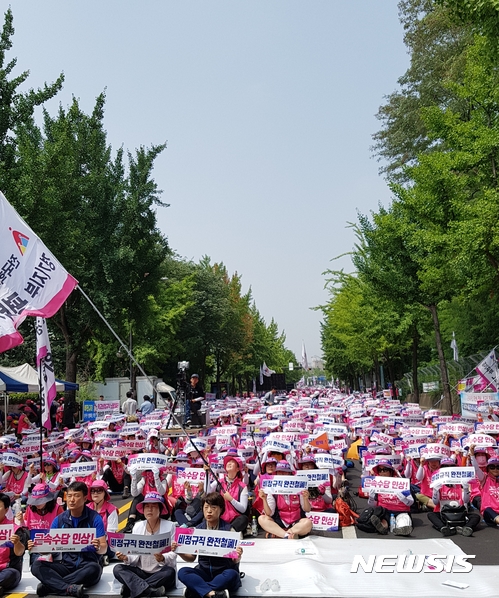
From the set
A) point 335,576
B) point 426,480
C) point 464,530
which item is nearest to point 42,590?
point 335,576

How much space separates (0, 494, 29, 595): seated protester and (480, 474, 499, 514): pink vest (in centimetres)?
647

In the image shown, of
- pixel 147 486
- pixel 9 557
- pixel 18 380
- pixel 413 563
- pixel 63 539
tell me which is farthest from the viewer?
pixel 18 380

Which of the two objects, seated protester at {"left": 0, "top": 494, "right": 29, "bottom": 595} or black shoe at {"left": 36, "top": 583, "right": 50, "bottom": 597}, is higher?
seated protester at {"left": 0, "top": 494, "right": 29, "bottom": 595}

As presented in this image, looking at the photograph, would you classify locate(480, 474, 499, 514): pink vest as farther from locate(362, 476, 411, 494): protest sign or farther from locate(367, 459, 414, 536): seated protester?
locate(362, 476, 411, 494): protest sign

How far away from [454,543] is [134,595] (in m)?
4.48

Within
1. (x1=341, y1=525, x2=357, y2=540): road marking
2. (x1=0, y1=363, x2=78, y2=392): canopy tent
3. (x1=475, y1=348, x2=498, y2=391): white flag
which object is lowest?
(x1=341, y1=525, x2=357, y2=540): road marking

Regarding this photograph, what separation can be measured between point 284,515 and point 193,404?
11.2 metres

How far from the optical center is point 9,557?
24.3 feet

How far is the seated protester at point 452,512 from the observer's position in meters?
9.50

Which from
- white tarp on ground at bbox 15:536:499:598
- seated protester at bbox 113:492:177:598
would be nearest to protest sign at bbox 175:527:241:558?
seated protester at bbox 113:492:177:598

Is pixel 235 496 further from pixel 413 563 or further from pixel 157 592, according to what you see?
pixel 413 563

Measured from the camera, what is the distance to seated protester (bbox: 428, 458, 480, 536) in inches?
374

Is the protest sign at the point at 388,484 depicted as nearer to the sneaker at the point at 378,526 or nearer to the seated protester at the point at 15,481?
the sneaker at the point at 378,526

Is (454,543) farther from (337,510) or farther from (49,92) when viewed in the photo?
(49,92)
